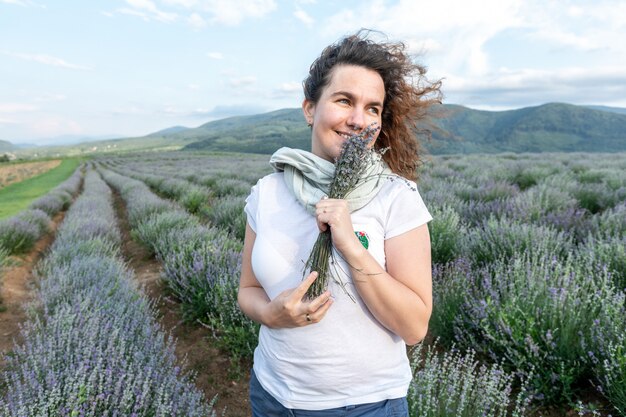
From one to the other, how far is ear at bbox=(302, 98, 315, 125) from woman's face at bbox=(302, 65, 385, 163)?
0.17m

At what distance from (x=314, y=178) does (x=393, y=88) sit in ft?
1.96

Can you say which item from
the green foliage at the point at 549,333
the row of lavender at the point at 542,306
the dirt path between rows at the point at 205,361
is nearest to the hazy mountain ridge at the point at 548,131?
the row of lavender at the point at 542,306

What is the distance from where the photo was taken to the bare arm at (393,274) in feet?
3.67

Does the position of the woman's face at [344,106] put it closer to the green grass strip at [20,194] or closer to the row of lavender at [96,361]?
the row of lavender at [96,361]

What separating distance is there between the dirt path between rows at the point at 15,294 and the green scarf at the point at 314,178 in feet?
8.10

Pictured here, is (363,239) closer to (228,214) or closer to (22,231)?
(228,214)

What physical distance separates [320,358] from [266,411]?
0.36m

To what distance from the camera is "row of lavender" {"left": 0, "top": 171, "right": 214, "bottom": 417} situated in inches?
76.2

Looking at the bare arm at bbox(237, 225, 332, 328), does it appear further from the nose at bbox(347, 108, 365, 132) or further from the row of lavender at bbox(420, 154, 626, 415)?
the row of lavender at bbox(420, 154, 626, 415)

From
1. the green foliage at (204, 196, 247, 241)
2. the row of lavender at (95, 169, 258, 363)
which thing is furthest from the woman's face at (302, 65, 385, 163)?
the green foliage at (204, 196, 247, 241)

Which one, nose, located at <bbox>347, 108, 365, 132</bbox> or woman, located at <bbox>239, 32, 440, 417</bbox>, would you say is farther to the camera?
nose, located at <bbox>347, 108, 365, 132</bbox>

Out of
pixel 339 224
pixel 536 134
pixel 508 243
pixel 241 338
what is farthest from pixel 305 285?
pixel 536 134

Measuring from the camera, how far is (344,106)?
142 cm

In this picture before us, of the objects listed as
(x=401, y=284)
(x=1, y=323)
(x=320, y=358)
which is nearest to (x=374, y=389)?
(x=320, y=358)
